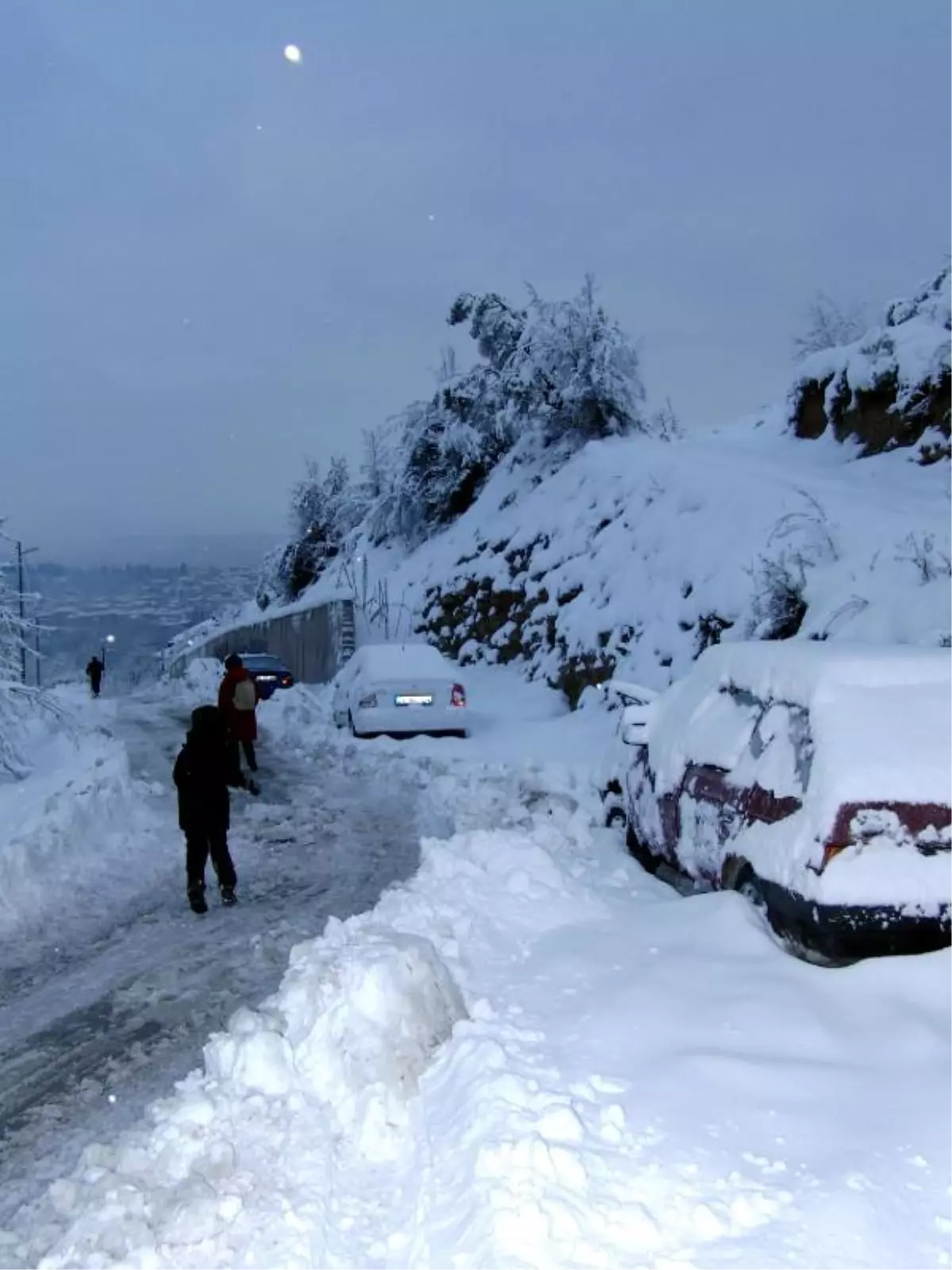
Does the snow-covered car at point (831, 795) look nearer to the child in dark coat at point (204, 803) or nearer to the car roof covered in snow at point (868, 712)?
the car roof covered in snow at point (868, 712)

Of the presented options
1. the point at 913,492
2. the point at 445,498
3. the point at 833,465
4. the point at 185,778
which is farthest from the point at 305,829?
the point at 445,498

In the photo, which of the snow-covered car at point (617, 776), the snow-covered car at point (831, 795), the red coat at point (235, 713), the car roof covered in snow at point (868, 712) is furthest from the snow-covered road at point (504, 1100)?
the red coat at point (235, 713)

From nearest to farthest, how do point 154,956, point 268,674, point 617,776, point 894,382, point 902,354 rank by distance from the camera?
1. point 154,956
2. point 617,776
3. point 902,354
4. point 894,382
5. point 268,674

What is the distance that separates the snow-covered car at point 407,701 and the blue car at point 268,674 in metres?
10.6

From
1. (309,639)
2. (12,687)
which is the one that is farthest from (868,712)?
(309,639)

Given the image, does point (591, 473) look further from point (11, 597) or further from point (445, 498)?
point (11, 597)

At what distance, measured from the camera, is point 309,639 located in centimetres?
3198

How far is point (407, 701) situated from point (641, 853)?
28.2 ft

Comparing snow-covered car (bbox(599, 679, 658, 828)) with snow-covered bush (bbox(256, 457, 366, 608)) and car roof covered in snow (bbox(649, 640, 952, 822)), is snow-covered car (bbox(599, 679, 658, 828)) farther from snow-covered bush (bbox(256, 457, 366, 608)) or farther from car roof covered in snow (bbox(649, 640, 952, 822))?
snow-covered bush (bbox(256, 457, 366, 608))

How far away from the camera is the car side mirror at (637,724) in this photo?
26.2 feet

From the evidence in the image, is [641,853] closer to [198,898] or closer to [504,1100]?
[198,898]

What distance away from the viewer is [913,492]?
17203mm

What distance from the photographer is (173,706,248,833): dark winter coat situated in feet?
27.0

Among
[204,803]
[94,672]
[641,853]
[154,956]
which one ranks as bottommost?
[94,672]
